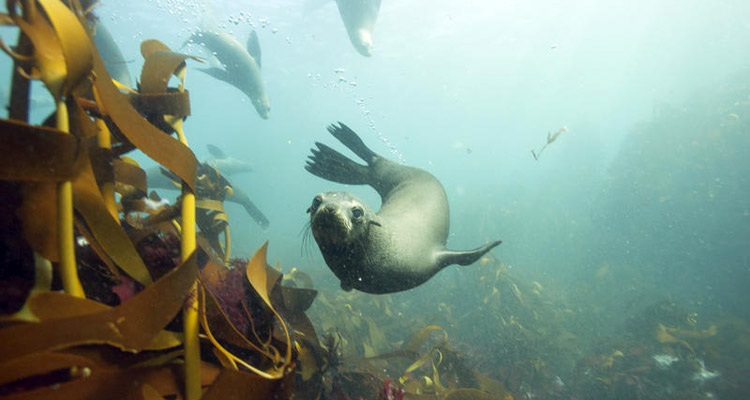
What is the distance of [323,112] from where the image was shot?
6300 centimetres

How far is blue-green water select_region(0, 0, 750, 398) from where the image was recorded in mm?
10227

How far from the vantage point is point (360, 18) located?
9672mm

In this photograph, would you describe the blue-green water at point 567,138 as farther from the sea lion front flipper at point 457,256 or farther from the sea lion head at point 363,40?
the sea lion head at point 363,40

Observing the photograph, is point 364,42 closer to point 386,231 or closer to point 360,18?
point 360,18

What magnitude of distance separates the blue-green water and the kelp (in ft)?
6.75

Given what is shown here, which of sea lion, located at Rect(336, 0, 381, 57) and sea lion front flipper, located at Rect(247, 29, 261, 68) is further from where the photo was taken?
sea lion front flipper, located at Rect(247, 29, 261, 68)

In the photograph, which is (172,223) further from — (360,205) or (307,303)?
(360,205)

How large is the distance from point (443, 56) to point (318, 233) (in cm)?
3923

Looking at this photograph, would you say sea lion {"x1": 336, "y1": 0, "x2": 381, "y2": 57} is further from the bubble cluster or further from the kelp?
the bubble cluster

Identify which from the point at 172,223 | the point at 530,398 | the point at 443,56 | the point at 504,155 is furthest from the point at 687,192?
the point at 504,155

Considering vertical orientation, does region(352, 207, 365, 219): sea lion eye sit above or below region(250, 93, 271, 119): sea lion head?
above

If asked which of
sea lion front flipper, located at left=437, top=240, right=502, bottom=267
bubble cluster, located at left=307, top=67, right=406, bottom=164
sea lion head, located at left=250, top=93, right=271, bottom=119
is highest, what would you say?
sea lion front flipper, located at left=437, top=240, right=502, bottom=267

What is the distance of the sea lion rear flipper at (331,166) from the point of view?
3.45 meters

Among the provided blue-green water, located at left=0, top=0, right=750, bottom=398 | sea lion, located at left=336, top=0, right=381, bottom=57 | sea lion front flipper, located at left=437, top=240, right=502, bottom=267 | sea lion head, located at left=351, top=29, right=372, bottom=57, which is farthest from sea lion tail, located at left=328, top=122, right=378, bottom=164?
sea lion head, located at left=351, top=29, right=372, bottom=57
